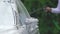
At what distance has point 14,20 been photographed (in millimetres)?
5926

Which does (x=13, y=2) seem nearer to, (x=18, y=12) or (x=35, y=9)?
(x=18, y=12)

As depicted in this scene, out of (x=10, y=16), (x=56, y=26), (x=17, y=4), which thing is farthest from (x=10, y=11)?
(x=56, y=26)

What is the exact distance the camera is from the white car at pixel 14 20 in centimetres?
568

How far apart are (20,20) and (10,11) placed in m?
0.29

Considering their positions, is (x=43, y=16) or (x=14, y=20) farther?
(x=43, y=16)

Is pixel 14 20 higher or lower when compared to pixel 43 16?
higher

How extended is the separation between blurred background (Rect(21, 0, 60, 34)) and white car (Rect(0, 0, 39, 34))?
2.76 meters

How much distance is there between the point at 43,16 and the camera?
391 inches

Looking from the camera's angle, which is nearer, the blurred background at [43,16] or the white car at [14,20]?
the white car at [14,20]

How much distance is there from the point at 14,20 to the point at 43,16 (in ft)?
13.3

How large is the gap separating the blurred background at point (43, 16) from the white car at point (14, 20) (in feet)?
9.06

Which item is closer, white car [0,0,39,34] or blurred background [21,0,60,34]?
white car [0,0,39,34]

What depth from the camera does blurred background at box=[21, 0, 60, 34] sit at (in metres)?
9.55

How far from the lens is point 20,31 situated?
5.72 meters
